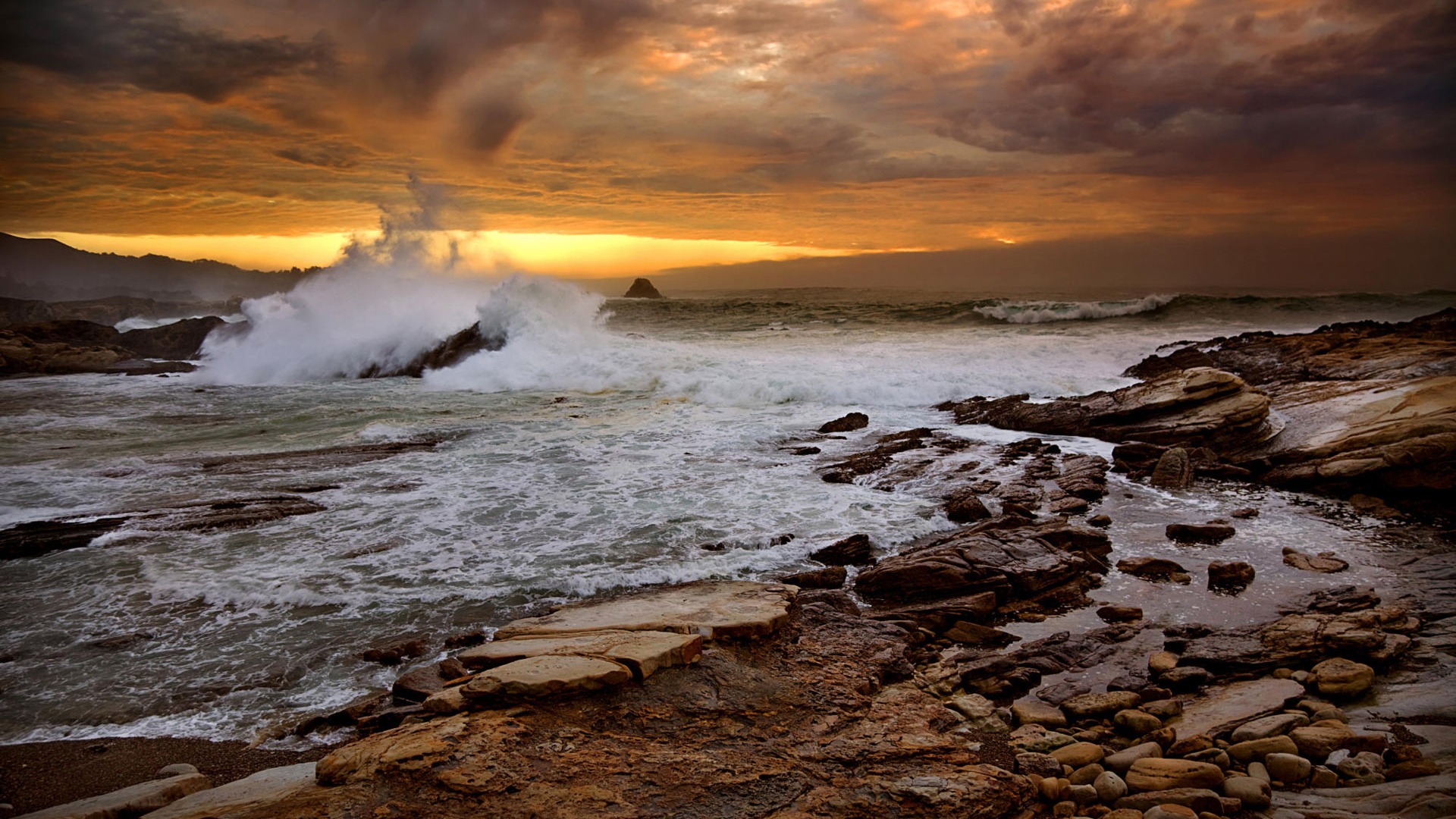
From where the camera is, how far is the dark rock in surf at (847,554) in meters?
7.30

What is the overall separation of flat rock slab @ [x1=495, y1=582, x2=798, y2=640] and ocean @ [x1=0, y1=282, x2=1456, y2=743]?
33.8 inches

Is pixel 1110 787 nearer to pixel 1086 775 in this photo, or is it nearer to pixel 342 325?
pixel 1086 775

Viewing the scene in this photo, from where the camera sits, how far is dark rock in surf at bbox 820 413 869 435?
1382 cm

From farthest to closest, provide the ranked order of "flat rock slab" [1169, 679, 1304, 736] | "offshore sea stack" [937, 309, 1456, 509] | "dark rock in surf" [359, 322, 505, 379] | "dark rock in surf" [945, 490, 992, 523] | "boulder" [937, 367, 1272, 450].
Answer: "dark rock in surf" [359, 322, 505, 379] < "boulder" [937, 367, 1272, 450] < "offshore sea stack" [937, 309, 1456, 509] < "dark rock in surf" [945, 490, 992, 523] < "flat rock slab" [1169, 679, 1304, 736]

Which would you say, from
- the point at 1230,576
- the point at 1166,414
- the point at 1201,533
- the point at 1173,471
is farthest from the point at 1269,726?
the point at 1166,414

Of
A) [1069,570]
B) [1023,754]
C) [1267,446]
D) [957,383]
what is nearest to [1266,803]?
[1023,754]

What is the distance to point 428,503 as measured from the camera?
9398 mm

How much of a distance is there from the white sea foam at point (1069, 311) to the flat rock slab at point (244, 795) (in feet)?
130

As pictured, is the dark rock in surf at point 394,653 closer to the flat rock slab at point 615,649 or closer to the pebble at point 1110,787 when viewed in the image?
the flat rock slab at point 615,649

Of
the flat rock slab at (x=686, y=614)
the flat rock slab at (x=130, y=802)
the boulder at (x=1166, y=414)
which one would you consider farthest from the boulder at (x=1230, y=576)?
the flat rock slab at (x=130, y=802)

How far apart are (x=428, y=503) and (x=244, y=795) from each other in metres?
6.32

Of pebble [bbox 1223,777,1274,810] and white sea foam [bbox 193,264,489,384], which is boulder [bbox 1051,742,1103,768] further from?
white sea foam [bbox 193,264,489,384]

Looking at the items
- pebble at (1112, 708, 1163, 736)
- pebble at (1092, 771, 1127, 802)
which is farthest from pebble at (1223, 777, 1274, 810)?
pebble at (1112, 708, 1163, 736)

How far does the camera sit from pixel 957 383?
1795 cm
